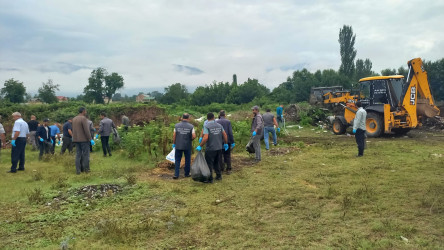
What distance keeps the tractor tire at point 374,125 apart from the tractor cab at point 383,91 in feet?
0.95

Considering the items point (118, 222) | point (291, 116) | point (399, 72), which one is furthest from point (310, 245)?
point (399, 72)

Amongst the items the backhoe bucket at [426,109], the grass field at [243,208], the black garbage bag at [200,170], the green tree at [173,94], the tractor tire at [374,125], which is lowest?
the grass field at [243,208]

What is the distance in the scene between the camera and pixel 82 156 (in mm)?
8773

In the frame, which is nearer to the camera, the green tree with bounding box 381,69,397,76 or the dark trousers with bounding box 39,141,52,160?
the dark trousers with bounding box 39,141,52,160

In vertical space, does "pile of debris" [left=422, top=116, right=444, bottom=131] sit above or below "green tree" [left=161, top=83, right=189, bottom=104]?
below

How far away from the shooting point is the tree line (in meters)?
41.5

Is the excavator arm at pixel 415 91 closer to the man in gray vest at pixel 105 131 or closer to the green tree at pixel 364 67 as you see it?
the man in gray vest at pixel 105 131

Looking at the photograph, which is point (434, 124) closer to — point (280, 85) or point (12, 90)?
point (280, 85)

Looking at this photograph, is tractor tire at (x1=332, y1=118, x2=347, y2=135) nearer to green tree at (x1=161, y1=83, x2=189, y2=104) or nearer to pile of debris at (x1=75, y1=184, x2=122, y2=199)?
pile of debris at (x1=75, y1=184, x2=122, y2=199)

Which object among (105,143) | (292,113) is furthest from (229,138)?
(292,113)

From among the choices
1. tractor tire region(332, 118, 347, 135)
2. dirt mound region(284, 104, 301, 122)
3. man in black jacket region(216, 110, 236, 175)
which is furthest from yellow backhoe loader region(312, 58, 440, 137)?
man in black jacket region(216, 110, 236, 175)

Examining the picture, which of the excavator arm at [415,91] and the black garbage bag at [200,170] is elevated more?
the excavator arm at [415,91]

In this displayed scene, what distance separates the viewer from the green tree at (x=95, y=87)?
195 ft

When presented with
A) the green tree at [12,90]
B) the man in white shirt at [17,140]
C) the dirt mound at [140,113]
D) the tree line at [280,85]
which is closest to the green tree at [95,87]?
the tree line at [280,85]
